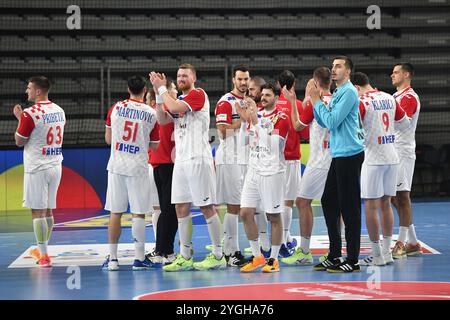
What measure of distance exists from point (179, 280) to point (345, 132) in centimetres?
222

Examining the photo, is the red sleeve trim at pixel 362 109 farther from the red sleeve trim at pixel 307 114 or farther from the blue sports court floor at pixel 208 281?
the blue sports court floor at pixel 208 281

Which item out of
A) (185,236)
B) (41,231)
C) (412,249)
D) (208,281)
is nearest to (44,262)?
(41,231)

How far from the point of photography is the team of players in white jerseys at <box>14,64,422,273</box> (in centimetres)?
862

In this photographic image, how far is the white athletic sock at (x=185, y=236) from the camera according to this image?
870 centimetres

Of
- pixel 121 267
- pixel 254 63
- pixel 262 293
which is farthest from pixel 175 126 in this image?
pixel 254 63

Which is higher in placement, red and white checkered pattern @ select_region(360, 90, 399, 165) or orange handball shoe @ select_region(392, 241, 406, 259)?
red and white checkered pattern @ select_region(360, 90, 399, 165)

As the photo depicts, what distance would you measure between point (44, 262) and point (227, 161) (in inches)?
92.2

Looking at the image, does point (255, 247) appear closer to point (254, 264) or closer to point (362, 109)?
point (254, 264)

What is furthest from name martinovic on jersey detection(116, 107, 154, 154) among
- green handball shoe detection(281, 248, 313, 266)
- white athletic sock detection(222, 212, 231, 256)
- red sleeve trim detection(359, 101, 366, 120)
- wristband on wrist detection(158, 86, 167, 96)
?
red sleeve trim detection(359, 101, 366, 120)

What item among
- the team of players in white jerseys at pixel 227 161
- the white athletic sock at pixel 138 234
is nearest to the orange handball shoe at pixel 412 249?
the team of players in white jerseys at pixel 227 161

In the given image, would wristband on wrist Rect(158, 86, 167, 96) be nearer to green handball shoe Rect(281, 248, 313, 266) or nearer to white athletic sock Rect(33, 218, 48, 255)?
white athletic sock Rect(33, 218, 48, 255)

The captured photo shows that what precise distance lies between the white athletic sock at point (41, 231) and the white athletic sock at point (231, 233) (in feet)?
6.73

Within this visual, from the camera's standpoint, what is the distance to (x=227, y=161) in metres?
9.16

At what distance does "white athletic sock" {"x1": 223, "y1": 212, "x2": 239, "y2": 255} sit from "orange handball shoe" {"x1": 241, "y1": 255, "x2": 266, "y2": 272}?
0.43 metres
